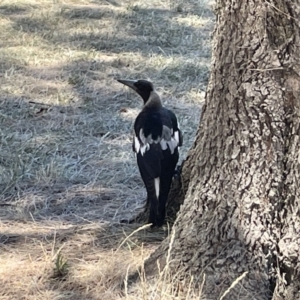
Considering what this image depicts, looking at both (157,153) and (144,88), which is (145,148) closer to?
(157,153)

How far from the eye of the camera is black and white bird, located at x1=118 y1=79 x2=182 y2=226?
4582 mm

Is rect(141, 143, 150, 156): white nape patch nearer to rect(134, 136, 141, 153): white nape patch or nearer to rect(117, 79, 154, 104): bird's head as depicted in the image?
rect(134, 136, 141, 153): white nape patch

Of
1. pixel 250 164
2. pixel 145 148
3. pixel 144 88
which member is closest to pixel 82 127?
pixel 144 88

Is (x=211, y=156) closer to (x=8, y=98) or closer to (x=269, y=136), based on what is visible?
(x=269, y=136)

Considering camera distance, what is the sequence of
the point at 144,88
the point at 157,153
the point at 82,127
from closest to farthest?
the point at 157,153 < the point at 144,88 < the point at 82,127

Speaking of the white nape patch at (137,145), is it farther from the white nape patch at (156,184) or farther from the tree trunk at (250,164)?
the tree trunk at (250,164)

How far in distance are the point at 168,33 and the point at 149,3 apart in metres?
1.81

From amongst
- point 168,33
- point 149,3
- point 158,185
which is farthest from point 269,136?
point 149,3

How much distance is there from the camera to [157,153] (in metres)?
4.79

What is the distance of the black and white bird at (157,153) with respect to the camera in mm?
4582

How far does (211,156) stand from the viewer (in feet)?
12.3

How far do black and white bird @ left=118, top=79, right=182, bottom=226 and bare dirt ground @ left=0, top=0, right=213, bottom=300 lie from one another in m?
0.19

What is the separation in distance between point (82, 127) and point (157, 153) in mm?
2582

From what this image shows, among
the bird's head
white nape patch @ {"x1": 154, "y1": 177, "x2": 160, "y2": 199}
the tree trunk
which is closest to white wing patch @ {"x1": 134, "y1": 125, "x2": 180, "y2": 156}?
white nape patch @ {"x1": 154, "y1": 177, "x2": 160, "y2": 199}
